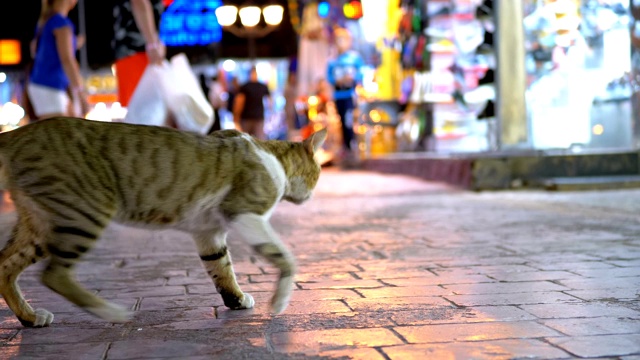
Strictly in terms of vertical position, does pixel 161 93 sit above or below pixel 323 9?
below

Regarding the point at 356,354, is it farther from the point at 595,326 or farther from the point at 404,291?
the point at 404,291

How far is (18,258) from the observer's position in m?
Result: 3.15

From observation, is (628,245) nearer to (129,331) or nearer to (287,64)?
(129,331)

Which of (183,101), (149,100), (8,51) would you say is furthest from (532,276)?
(8,51)

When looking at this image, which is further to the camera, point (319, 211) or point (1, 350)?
point (319, 211)

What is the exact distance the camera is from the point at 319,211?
7.74 m

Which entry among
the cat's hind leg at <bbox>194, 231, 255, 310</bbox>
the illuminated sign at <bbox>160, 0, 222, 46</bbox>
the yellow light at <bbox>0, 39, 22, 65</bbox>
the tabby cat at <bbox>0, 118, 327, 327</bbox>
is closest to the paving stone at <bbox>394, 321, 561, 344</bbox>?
the tabby cat at <bbox>0, 118, 327, 327</bbox>

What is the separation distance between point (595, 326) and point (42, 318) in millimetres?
1876

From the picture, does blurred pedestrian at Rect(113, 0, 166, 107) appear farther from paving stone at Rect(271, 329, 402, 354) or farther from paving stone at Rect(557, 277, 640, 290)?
paving stone at Rect(271, 329, 402, 354)

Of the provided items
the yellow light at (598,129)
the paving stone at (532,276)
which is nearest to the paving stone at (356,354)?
the paving stone at (532,276)

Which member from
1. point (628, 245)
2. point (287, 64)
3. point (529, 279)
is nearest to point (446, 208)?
point (628, 245)

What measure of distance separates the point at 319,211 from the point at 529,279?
4059mm

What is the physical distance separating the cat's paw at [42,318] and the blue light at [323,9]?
59.6ft

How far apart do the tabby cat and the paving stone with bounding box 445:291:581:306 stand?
0.71 m
